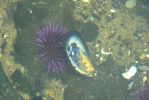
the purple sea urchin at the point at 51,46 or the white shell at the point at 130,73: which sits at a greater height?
the purple sea urchin at the point at 51,46

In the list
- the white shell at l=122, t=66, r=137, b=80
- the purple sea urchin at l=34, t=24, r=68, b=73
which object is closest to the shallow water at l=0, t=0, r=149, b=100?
the white shell at l=122, t=66, r=137, b=80

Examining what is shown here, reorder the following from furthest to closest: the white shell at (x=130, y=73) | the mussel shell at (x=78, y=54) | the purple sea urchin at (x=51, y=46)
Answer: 1. the white shell at (x=130, y=73)
2. the mussel shell at (x=78, y=54)
3. the purple sea urchin at (x=51, y=46)

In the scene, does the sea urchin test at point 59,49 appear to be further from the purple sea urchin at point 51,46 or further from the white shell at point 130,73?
the white shell at point 130,73

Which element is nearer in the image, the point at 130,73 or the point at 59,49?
the point at 59,49


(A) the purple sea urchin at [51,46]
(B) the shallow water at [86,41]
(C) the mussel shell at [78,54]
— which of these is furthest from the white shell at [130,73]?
(A) the purple sea urchin at [51,46]

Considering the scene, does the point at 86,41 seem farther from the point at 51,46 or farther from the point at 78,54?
the point at 51,46

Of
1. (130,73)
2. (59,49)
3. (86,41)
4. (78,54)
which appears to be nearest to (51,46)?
(59,49)

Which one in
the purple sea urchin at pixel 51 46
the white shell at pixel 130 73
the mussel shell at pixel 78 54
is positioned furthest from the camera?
the white shell at pixel 130 73

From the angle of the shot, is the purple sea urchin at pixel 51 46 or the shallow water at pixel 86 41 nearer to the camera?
the purple sea urchin at pixel 51 46

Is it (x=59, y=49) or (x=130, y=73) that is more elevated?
(x=59, y=49)
